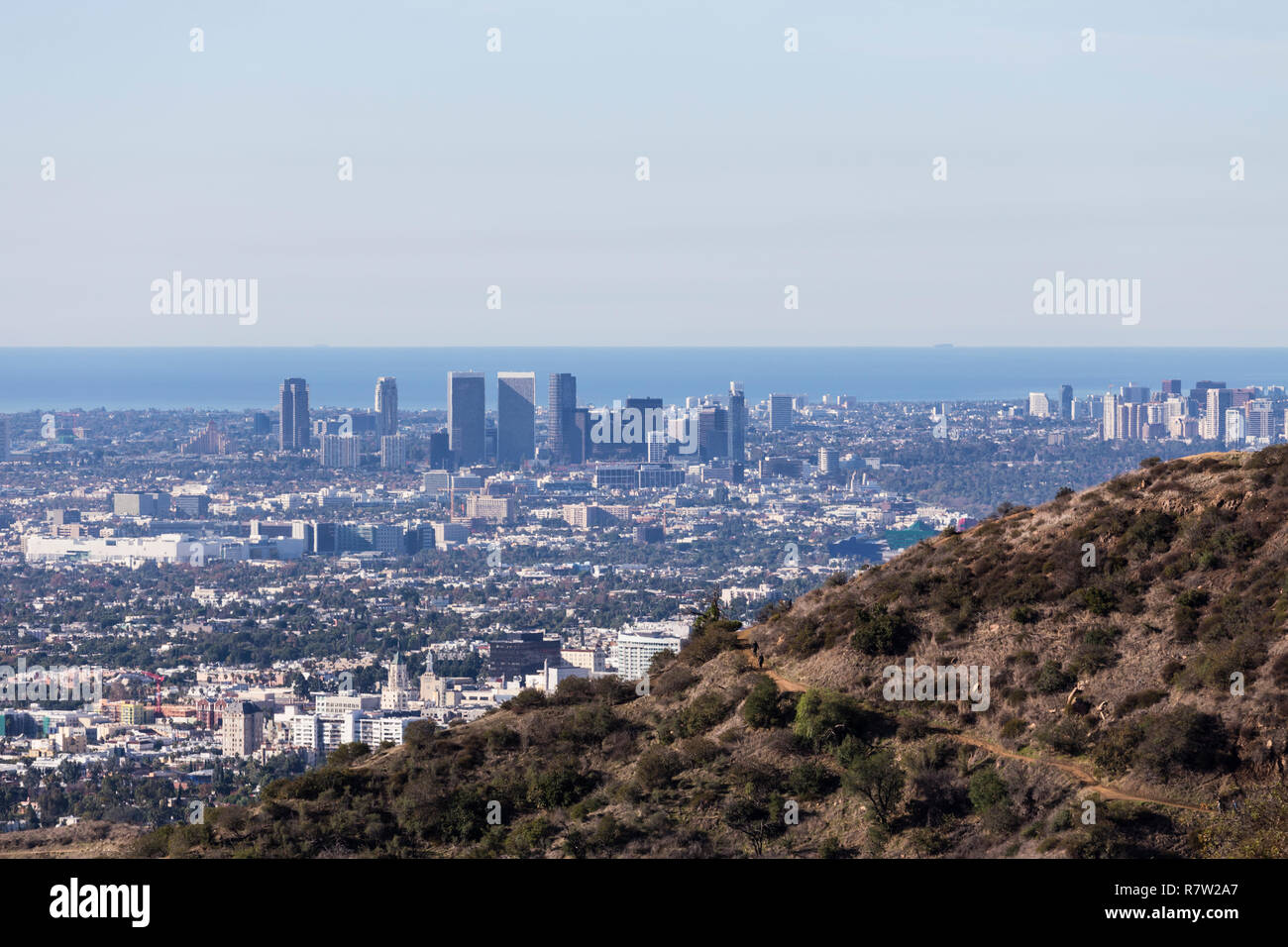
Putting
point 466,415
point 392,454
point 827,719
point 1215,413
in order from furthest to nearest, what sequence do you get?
point 466,415, point 392,454, point 1215,413, point 827,719

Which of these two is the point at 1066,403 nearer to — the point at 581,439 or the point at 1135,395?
the point at 1135,395

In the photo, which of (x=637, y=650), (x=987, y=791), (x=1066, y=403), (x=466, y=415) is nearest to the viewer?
(x=987, y=791)

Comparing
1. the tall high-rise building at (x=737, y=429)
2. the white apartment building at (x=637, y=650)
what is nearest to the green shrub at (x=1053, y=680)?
the white apartment building at (x=637, y=650)

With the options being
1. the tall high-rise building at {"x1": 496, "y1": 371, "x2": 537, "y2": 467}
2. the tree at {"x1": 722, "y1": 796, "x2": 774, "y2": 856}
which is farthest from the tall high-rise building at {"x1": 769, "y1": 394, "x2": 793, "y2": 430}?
the tree at {"x1": 722, "y1": 796, "x2": 774, "y2": 856}

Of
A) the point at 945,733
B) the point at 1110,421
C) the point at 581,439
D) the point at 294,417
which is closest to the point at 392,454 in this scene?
the point at 294,417

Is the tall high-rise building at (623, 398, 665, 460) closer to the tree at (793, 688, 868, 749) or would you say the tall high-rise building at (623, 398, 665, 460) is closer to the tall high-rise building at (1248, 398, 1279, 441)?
the tall high-rise building at (1248, 398, 1279, 441)
